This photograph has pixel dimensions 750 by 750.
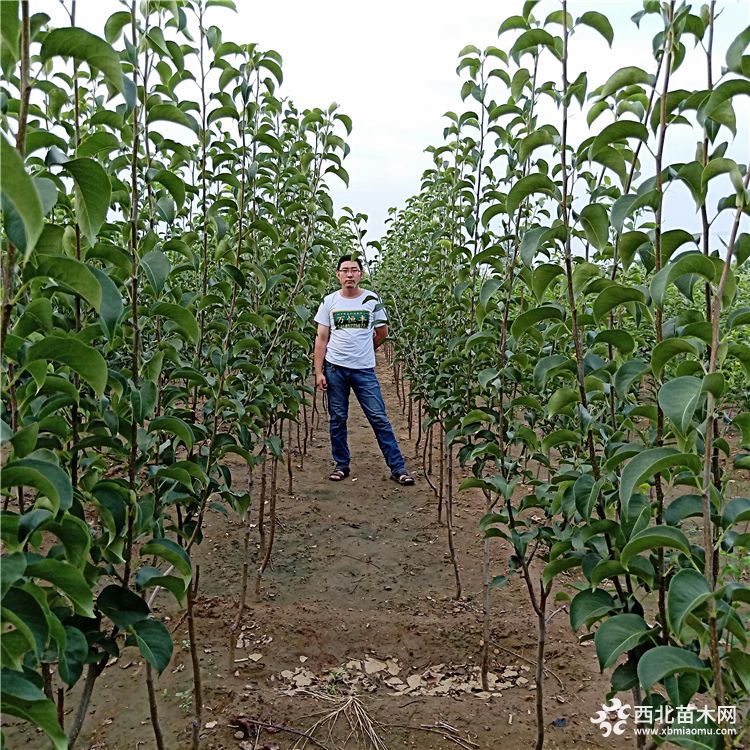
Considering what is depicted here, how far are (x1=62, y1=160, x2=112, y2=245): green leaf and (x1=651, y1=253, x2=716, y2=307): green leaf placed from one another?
4.06 ft

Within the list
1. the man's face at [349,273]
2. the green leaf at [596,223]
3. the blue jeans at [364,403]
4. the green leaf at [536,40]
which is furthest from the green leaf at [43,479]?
the blue jeans at [364,403]

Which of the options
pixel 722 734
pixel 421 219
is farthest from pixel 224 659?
pixel 421 219

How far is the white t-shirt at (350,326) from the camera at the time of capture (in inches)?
250

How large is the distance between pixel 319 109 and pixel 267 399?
5.64 ft

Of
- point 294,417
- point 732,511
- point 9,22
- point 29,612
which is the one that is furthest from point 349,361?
point 9,22

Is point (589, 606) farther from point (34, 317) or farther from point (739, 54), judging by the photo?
point (34, 317)

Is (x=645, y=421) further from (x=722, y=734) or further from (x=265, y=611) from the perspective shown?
(x=722, y=734)

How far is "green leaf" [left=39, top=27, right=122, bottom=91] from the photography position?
1.26 m

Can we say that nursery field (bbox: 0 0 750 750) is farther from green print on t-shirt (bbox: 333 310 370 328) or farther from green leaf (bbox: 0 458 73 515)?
green print on t-shirt (bbox: 333 310 370 328)

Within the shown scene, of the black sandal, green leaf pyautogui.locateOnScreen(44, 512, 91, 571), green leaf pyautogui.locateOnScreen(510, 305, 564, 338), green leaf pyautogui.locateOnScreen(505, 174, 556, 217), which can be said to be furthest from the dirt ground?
green leaf pyautogui.locateOnScreen(505, 174, 556, 217)

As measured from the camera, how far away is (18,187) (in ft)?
2.74

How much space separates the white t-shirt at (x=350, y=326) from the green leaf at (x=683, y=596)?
501 centimetres

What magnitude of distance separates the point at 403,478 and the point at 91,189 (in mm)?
5490

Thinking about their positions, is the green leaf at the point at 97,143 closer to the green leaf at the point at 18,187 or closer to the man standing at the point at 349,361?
the green leaf at the point at 18,187
